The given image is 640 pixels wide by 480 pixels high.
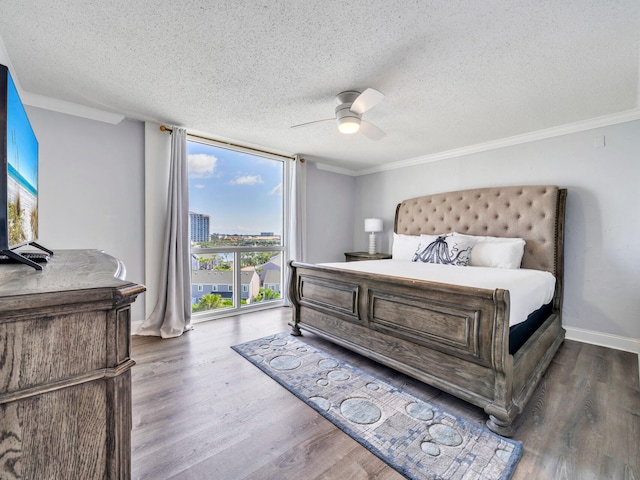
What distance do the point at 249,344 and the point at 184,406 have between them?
1017 millimetres

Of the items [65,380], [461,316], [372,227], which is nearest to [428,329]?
[461,316]

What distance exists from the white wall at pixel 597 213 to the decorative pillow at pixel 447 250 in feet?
3.57

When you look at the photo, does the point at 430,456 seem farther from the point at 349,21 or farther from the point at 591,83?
the point at 591,83

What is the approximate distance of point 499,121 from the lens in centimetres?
308

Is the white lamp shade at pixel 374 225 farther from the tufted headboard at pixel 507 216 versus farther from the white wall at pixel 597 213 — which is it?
the white wall at pixel 597 213

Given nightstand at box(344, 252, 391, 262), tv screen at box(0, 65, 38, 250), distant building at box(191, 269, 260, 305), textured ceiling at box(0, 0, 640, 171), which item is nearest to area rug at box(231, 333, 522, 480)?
distant building at box(191, 269, 260, 305)

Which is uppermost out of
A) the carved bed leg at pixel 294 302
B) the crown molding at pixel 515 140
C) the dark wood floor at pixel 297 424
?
the crown molding at pixel 515 140

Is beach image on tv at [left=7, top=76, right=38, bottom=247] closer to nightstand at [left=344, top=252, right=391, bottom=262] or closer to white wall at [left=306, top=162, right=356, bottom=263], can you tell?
white wall at [left=306, top=162, right=356, bottom=263]

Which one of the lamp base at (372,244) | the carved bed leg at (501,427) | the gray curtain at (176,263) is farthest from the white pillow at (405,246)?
the gray curtain at (176,263)

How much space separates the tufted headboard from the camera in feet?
10.2

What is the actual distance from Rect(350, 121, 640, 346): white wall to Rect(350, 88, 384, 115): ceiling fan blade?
7.78 ft

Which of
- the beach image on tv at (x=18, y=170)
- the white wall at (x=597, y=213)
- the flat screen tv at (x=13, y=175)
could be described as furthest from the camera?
the white wall at (x=597, y=213)

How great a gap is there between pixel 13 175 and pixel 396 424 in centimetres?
227

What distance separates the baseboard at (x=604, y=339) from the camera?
2.81 metres
